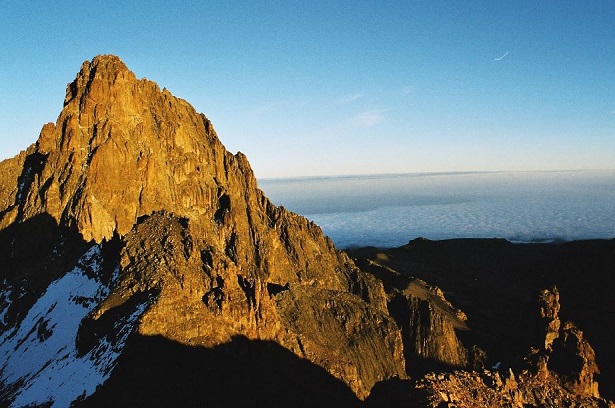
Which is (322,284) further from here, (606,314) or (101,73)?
(606,314)

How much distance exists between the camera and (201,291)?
40000 millimetres

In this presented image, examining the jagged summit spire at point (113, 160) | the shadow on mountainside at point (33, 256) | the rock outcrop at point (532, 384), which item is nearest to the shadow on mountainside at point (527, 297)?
the rock outcrop at point (532, 384)

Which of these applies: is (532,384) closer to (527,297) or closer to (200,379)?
(200,379)

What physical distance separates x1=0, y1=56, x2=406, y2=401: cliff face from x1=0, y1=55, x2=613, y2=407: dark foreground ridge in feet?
0.91

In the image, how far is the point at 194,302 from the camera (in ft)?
120

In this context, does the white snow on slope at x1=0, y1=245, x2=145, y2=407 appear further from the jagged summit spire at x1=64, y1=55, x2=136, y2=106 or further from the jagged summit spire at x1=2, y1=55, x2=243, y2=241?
the jagged summit spire at x1=64, y1=55, x2=136, y2=106

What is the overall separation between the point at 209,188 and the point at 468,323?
8427 centimetres

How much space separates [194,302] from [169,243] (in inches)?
509

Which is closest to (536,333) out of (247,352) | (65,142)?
(247,352)

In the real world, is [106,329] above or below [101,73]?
below

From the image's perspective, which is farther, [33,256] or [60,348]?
[33,256]

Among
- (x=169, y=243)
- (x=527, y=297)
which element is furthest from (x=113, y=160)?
(x=527, y=297)

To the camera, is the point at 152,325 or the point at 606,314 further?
the point at 606,314

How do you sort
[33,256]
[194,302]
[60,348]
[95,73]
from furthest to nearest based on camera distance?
[95,73] → [33,256] → [60,348] → [194,302]
